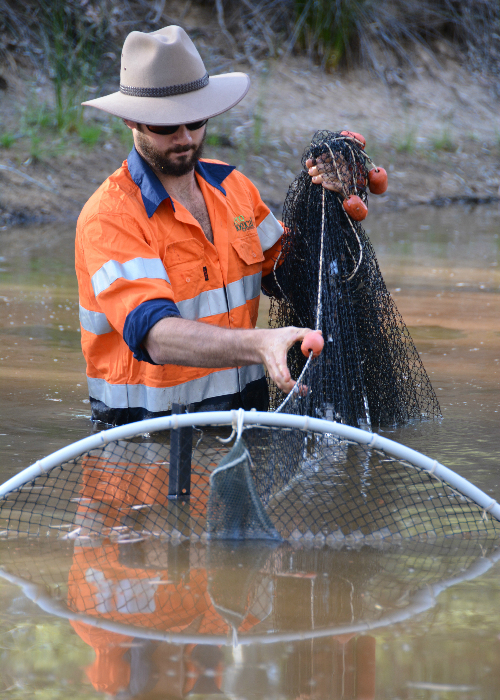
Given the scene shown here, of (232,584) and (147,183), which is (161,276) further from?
(232,584)

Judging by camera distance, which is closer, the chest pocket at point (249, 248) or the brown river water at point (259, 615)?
the brown river water at point (259, 615)

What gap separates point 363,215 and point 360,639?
74.6 inches

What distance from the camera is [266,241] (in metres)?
3.90

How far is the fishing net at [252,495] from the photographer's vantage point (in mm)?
2420

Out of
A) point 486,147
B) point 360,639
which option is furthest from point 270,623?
point 486,147

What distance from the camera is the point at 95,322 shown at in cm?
352

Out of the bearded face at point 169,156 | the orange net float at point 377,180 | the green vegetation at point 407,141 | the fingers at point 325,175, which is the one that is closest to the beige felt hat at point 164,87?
the bearded face at point 169,156

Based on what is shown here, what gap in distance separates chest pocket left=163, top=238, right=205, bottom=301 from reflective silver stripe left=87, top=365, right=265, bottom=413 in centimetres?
36

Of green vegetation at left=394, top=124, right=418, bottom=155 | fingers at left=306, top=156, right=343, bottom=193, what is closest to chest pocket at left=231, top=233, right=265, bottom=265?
fingers at left=306, top=156, right=343, bottom=193

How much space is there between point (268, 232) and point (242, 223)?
21cm

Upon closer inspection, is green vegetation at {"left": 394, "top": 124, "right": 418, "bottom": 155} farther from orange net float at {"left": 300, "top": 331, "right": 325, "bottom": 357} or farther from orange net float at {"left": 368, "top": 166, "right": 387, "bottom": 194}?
orange net float at {"left": 300, "top": 331, "right": 325, "bottom": 357}

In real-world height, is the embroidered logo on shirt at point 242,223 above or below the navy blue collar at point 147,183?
below

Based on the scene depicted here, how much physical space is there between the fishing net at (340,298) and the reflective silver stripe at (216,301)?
9.0 inches

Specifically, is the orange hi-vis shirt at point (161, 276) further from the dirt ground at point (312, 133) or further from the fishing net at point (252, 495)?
the dirt ground at point (312, 133)
